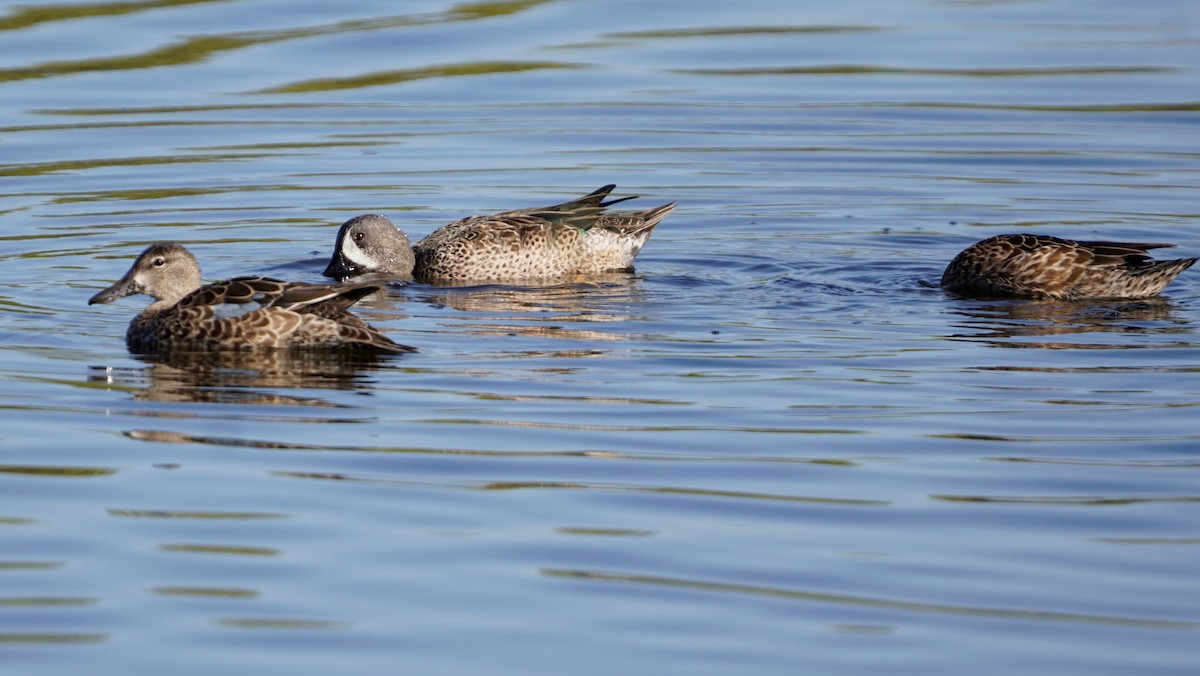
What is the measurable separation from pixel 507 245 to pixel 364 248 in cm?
106

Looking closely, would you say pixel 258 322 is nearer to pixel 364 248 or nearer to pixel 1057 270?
pixel 364 248

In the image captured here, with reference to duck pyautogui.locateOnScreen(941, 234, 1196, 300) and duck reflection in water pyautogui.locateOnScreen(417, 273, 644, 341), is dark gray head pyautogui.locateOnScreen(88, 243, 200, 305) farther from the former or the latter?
duck pyautogui.locateOnScreen(941, 234, 1196, 300)

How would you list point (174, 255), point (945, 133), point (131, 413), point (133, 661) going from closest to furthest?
point (133, 661)
point (131, 413)
point (174, 255)
point (945, 133)

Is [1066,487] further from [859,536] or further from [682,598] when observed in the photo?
[682,598]

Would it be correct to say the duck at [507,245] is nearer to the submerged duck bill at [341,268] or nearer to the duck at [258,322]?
the submerged duck bill at [341,268]

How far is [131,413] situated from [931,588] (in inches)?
173

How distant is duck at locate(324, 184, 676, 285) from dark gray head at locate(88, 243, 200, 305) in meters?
2.42

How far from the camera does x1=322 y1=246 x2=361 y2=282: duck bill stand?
47.0 ft

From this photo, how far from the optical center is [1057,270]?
13.2 metres

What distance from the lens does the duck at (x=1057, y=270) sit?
13.1m

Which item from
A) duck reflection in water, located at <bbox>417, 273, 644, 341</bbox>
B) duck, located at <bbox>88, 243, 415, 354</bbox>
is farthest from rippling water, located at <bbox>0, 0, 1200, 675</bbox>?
duck, located at <bbox>88, 243, 415, 354</bbox>

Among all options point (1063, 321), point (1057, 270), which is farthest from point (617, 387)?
point (1057, 270)

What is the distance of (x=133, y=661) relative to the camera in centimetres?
641

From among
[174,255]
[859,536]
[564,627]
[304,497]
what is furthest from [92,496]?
[174,255]
